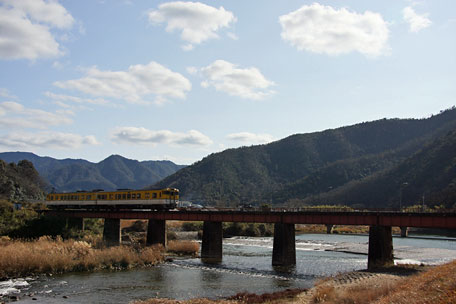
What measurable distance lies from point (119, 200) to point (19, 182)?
98.5 meters

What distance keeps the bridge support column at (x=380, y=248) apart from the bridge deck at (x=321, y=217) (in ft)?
3.28

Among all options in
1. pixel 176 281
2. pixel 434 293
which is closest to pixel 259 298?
→ pixel 176 281

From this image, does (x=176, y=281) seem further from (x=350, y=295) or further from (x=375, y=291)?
(x=375, y=291)

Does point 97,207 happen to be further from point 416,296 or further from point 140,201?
point 416,296

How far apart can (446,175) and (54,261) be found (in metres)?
172

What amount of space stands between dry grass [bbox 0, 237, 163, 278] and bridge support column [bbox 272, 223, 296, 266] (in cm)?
1407

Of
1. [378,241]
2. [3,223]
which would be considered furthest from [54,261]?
[378,241]

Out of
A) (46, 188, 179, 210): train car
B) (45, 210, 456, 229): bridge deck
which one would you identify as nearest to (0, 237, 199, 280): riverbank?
(45, 210, 456, 229): bridge deck

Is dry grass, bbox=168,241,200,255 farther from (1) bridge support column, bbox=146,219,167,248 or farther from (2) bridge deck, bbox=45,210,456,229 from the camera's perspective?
(2) bridge deck, bbox=45,210,456,229

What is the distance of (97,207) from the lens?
252ft

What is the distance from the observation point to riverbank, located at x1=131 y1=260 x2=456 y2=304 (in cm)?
1992

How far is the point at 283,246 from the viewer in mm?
51719

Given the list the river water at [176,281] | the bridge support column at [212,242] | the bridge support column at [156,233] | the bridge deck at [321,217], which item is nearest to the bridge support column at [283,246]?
the bridge deck at [321,217]

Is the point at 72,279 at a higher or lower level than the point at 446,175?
lower
